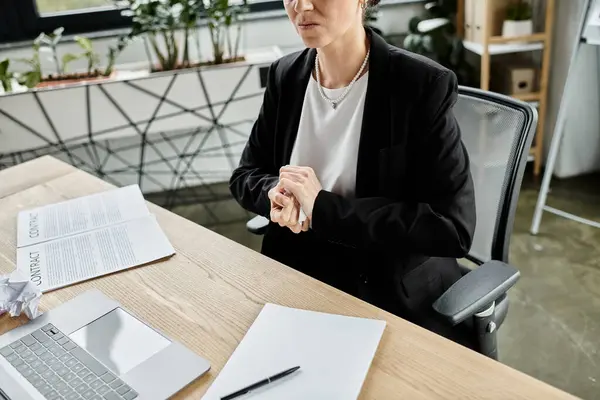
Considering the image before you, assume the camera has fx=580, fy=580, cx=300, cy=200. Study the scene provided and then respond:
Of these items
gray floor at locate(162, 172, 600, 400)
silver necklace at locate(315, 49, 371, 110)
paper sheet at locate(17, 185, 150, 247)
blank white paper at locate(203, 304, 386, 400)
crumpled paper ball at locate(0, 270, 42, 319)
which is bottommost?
gray floor at locate(162, 172, 600, 400)

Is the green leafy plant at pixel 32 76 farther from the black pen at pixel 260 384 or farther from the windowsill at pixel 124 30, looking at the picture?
the black pen at pixel 260 384

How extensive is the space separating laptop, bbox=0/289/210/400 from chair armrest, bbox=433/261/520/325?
1.42 feet

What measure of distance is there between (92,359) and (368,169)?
0.61 metres

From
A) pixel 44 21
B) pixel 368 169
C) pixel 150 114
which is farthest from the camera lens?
pixel 44 21

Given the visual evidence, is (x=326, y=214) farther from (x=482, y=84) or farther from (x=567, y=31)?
(x=567, y=31)

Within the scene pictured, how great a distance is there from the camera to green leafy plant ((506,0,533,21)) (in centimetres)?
272

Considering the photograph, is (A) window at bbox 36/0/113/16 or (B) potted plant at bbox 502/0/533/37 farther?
(A) window at bbox 36/0/113/16

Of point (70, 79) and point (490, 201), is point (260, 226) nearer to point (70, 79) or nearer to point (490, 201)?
point (490, 201)

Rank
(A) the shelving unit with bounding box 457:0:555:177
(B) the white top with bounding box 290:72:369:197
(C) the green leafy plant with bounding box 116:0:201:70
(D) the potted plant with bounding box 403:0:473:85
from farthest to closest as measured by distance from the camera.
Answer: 1. (D) the potted plant with bounding box 403:0:473:85
2. (A) the shelving unit with bounding box 457:0:555:177
3. (C) the green leafy plant with bounding box 116:0:201:70
4. (B) the white top with bounding box 290:72:369:197

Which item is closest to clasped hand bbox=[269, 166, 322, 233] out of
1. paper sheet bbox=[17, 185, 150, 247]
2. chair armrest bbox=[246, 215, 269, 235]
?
chair armrest bbox=[246, 215, 269, 235]

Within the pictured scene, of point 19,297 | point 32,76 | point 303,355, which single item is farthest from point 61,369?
point 32,76

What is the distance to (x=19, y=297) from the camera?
978 millimetres

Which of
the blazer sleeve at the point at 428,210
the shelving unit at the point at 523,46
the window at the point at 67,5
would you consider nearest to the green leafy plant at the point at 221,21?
the window at the point at 67,5

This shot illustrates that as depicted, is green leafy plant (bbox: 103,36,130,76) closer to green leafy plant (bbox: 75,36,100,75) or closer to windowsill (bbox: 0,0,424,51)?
green leafy plant (bbox: 75,36,100,75)
